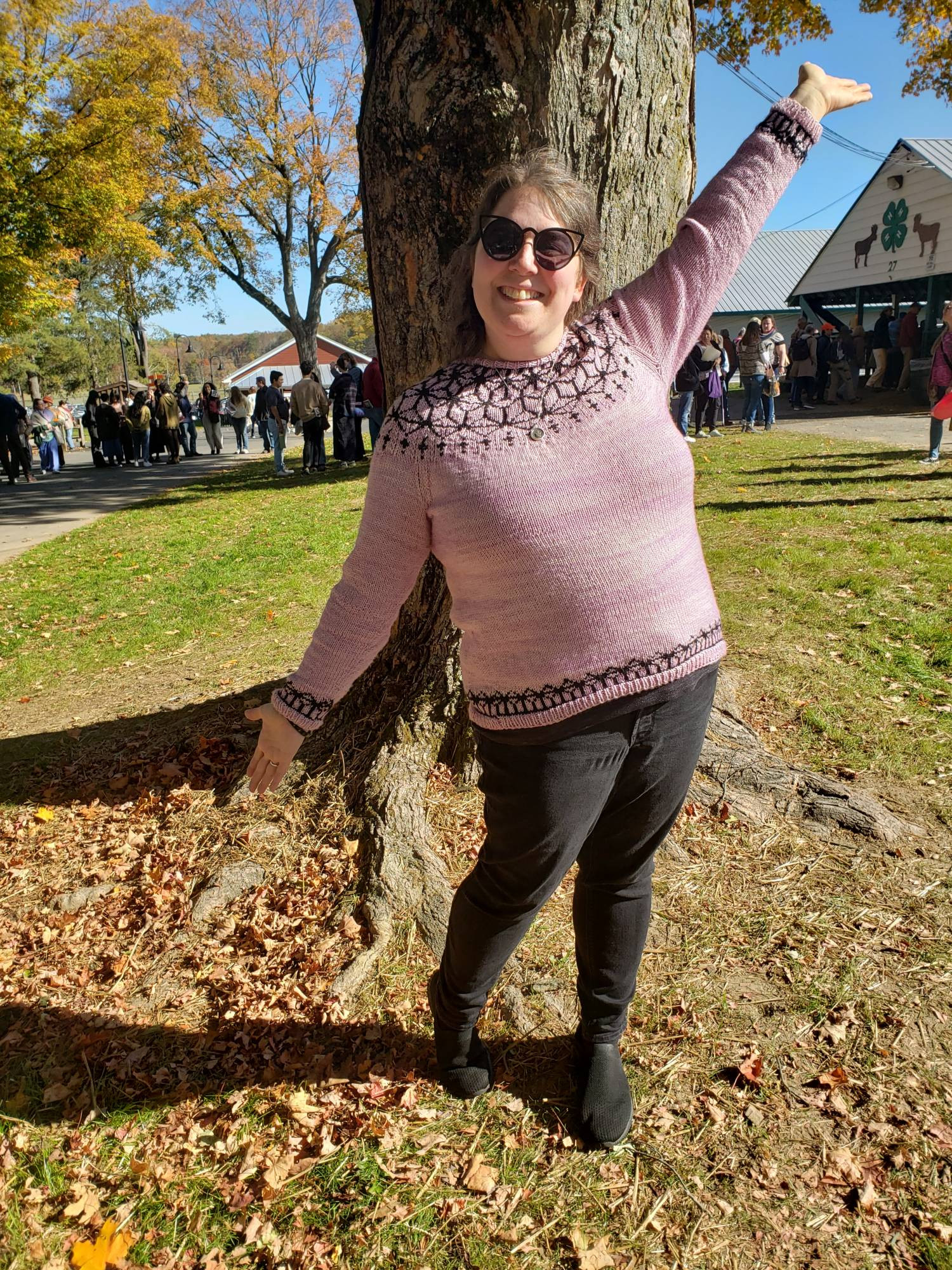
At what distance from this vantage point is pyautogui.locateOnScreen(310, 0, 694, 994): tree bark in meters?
2.73

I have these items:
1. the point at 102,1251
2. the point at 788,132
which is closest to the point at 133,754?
the point at 102,1251

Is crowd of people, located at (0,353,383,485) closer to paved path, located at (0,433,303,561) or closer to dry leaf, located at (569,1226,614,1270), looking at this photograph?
paved path, located at (0,433,303,561)

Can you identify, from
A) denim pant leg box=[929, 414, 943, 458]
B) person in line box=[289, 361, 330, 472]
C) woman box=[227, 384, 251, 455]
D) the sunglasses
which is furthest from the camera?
woman box=[227, 384, 251, 455]

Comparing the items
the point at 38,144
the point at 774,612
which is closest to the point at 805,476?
the point at 774,612

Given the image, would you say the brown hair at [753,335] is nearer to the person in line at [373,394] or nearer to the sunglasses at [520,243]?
the person in line at [373,394]

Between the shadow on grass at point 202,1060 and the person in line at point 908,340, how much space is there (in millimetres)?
20851

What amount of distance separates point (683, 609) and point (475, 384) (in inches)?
25.1

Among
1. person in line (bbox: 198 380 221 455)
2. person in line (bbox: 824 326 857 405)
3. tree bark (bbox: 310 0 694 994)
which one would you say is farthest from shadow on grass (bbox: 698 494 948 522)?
person in line (bbox: 198 380 221 455)

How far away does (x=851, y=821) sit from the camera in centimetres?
337

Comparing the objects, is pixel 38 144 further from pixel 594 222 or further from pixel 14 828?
pixel 594 222

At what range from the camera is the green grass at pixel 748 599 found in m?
4.43

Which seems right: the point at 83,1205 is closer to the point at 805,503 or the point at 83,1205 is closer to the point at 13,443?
the point at 805,503

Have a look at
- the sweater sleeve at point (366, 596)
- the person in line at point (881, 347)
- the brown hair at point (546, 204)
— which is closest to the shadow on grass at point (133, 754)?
the sweater sleeve at point (366, 596)

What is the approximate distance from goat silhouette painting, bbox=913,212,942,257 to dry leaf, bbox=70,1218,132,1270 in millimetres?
24209
